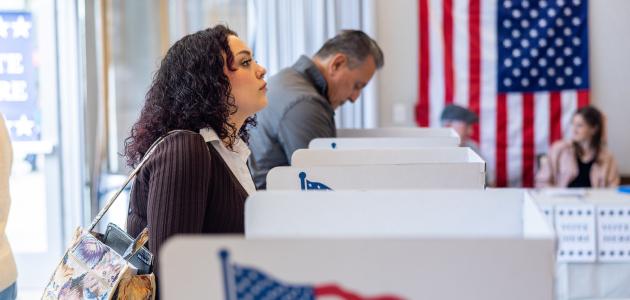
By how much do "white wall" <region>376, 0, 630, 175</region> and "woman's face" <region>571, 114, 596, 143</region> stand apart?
1.30ft

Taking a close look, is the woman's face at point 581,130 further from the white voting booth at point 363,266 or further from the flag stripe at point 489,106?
the white voting booth at point 363,266

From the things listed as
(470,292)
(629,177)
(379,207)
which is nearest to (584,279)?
(629,177)

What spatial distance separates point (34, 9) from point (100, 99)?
21.3 inches

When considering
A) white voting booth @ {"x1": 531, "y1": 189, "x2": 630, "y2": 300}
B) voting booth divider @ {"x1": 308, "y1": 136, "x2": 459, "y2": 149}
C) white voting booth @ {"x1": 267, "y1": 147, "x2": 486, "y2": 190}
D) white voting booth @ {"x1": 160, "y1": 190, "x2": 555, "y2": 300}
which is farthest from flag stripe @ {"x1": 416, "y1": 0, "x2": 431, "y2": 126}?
white voting booth @ {"x1": 160, "y1": 190, "x2": 555, "y2": 300}

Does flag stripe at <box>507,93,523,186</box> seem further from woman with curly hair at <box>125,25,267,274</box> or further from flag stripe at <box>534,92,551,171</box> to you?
woman with curly hair at <box>125,25,267,274</box>

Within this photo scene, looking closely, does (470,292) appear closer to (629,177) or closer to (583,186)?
(583,186)

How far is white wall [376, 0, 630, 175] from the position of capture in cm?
520

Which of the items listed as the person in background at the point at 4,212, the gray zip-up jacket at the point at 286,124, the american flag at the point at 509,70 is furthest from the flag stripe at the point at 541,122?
the person in background at the point at 4,212

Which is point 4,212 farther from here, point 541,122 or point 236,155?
point 541,122

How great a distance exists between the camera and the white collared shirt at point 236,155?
1.72 meters

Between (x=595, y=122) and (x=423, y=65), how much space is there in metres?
1.09

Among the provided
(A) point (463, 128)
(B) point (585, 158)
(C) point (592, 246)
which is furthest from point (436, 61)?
(C) point (592, 246)

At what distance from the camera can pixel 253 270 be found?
84 centimetres

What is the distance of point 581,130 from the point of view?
4930 millimetres
